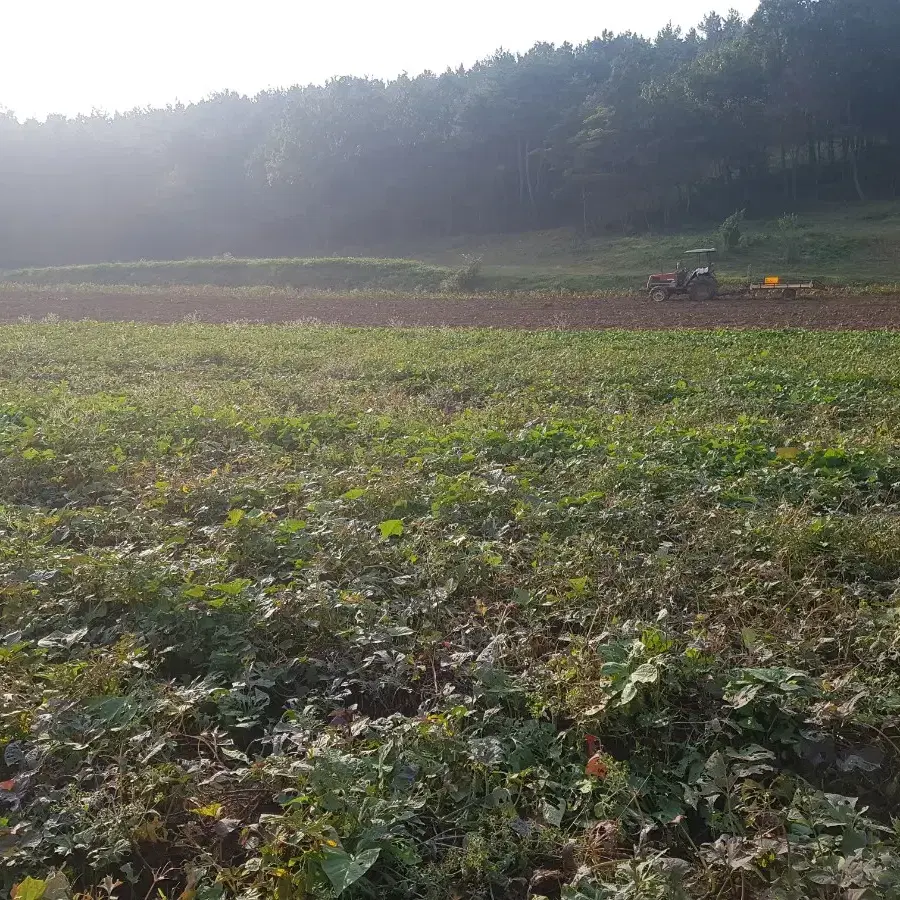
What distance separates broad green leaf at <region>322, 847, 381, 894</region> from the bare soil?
58.2 ft

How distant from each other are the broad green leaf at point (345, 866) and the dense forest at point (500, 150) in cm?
4888

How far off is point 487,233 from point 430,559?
52.7 m

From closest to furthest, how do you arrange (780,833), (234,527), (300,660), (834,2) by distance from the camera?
(780,833)
(300,660)
(234,527)
(834,2)

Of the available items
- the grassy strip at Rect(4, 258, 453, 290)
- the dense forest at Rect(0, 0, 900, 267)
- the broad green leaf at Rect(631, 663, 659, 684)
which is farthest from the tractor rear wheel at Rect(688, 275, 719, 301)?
the dense forest at Rect(0, 0, 900, 267)

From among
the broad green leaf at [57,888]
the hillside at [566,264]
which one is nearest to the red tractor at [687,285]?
the hillside at [566,264]

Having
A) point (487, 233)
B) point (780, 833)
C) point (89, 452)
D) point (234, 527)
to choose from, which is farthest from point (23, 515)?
point (487, 233)

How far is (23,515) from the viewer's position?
5770mm

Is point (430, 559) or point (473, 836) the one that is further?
point (430, 559)

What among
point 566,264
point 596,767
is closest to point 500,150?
point 566,264

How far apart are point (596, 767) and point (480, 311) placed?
2221 cm

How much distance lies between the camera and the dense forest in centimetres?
4797

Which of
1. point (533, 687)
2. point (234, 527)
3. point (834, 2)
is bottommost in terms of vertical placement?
point (533, 687)

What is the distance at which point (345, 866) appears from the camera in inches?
100

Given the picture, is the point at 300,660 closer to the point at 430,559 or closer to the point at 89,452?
the point at 430,559
